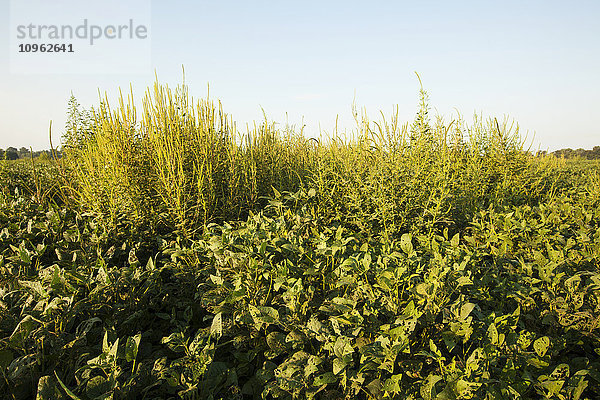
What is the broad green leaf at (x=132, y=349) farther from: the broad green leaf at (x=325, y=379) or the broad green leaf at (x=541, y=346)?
the broad green leaf at (x=541, y=346)

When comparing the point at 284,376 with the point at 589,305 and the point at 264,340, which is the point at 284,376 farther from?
the point at 589,305

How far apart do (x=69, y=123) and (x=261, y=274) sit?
3.96 metres

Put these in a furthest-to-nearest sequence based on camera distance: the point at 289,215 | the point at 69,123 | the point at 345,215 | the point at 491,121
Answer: the point at 491,121 → the point at 69,123 → the point at 345,215 → the point at 289,215

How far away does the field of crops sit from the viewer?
1594 millimetres

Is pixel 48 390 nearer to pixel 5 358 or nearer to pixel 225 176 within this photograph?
pixel 5 358

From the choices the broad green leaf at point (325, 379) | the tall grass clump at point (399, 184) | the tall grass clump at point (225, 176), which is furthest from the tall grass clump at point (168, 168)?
the broad green leaf at point (325, 379)

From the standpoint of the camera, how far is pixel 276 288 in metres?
1.85

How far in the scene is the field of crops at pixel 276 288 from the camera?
1594 millimetres

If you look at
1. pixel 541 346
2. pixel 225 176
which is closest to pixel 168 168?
pixel 225 176

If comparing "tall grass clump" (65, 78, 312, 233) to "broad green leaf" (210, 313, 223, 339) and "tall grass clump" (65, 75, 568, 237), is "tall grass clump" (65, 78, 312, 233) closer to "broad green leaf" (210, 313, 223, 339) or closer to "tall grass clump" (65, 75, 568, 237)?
"tall grass clump" (65, 75, 568, 237)

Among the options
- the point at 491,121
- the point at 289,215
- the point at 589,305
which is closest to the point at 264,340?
the point at 289,215

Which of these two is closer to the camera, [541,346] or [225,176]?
[541,346]

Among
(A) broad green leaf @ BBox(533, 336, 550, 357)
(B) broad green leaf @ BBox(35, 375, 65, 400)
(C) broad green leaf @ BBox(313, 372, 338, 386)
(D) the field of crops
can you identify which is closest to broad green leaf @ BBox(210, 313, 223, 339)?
(D) the field of crops

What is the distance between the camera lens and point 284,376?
1.56 meters
